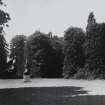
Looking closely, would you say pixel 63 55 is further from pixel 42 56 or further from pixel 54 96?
pixel 54 96

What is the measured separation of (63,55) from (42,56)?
418 cm

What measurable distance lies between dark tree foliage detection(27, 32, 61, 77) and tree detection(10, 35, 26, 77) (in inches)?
260

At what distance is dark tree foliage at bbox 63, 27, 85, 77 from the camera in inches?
1964

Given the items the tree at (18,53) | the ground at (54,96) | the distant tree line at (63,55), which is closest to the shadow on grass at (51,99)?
the ground at (54,96)

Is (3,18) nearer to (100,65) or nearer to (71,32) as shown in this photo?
(100,65)

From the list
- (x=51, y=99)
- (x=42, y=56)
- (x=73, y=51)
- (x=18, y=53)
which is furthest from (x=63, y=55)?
(x=51, y=99)

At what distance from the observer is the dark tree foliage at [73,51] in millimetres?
49875

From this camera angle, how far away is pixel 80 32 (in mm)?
51625

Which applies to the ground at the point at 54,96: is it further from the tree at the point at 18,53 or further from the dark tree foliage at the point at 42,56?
the tree at the point at 18,53

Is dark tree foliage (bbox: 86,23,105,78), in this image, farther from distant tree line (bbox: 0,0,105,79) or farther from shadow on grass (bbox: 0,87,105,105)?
shadow on grass (bbox: 0,87,105,105)

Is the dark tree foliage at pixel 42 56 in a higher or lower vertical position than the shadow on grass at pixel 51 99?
higher

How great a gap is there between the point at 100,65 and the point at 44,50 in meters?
14.1

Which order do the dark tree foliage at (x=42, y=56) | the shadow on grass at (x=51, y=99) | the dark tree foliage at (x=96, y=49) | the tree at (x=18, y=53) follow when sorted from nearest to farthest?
the shadow on grass at (x=51, y=99) → the dark tree foliage at (x=96, y=49) → the dark tree foliage at (x=42, y=56) → the tree at (x=18, y=53)

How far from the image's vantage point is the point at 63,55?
54812mm
